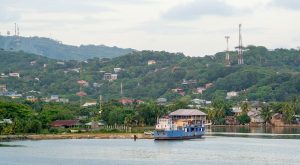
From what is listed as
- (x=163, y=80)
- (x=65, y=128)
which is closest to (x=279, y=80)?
(x=163, y=80)

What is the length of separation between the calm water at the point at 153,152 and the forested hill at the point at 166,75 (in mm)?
60850

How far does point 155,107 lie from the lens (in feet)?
290

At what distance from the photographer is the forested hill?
133 metres

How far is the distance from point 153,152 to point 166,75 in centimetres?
10241

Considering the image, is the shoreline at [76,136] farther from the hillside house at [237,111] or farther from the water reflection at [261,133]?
the hillside house at [237,111]

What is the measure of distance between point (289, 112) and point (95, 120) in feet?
81.5

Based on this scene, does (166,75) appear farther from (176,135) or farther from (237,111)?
(176,135)

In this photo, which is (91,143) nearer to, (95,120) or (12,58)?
(95,120)

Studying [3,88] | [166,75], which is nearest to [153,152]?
[3,88]

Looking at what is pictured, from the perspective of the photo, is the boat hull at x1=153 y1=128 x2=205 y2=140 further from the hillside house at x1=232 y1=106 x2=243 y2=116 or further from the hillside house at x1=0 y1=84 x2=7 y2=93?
the hillside house at x1=0 y1=84 x2=7 y2=93

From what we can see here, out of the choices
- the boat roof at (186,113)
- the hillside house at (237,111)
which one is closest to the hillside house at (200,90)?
the hillside house at (237,111)

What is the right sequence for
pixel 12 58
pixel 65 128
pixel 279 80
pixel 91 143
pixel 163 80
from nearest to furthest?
1. pixel 91 143
2. pixel 65 128
3. pixel 279 80
4. pixel 163 80
5. pixel 12 58

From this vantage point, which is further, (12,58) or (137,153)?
(12,58)

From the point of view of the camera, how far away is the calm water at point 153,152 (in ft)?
161
